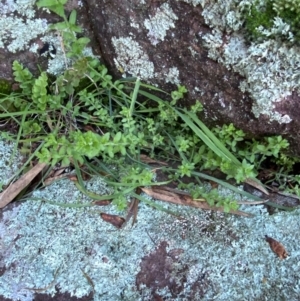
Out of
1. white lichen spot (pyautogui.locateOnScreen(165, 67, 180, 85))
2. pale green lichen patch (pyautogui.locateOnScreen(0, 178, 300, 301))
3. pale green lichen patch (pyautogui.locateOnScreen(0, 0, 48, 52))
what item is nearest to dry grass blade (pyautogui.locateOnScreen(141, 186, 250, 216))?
pale green lichen patch (pyautogui.locateOnScreen(0, 178, 300, 301))

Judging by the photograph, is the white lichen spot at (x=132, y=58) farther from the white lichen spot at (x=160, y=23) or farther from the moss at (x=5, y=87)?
the moss at (x=5, y=87)

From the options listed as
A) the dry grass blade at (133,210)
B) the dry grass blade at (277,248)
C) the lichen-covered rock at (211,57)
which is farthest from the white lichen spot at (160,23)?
the dry grass blade at (277,248)

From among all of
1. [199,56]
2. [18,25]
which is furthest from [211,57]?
[18,25]

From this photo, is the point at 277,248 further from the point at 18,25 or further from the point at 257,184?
the point at 18,25

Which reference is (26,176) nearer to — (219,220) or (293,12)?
(219,220)

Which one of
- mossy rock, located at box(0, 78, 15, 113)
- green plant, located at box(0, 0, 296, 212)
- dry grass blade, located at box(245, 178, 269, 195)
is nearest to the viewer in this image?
green plant, located at box(0, 0, 296, 212)

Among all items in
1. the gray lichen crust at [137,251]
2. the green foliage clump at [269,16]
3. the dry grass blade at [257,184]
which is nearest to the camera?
the green foliage clump at [269,16]

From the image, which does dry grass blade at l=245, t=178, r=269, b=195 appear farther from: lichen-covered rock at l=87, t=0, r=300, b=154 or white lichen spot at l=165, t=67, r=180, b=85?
white lichen spot at l=165, t=67, r=180, b=85
